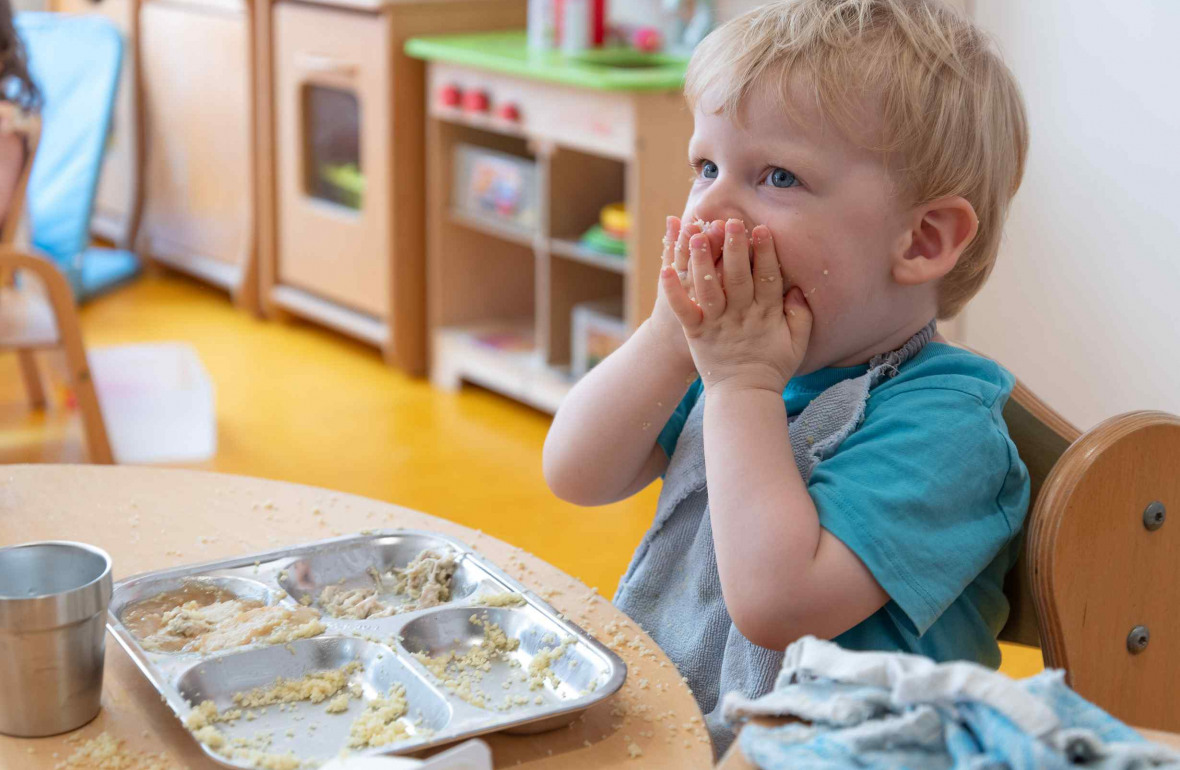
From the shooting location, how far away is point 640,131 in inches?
115

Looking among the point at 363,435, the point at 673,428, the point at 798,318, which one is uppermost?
the point at 798,318

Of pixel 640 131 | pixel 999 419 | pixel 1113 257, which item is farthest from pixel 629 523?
pixel 999 419

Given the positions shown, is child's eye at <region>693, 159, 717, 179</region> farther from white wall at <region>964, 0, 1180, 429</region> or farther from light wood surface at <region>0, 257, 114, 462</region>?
light wood surface at <region>0, 257, 114, 462</region>

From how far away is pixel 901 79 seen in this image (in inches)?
36.2

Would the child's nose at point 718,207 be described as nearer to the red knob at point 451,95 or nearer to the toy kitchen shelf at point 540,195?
the toy kitchen shelf at point 540,195

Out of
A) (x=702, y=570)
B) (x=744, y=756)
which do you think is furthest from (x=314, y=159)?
(x=744, y=756)

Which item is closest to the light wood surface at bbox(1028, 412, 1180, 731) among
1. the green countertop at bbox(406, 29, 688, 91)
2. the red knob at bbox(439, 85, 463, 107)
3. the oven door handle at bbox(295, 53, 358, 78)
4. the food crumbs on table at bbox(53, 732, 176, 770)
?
the food crumbs on table at bbox(53, 732, 176, 770)

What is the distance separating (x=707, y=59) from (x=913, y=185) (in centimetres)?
17

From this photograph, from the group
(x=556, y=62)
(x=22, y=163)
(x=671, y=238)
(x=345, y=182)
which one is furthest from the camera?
(x=345, y=182)

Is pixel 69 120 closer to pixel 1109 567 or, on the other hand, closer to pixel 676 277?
pixel 676 277

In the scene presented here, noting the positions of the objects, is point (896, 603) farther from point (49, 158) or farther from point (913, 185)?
point (49, 158)

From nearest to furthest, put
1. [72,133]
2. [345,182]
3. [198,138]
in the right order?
[72,133], [345,182], [198,138]

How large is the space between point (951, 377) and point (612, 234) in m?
2.23

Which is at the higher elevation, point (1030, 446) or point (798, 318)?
point (798, 318)
